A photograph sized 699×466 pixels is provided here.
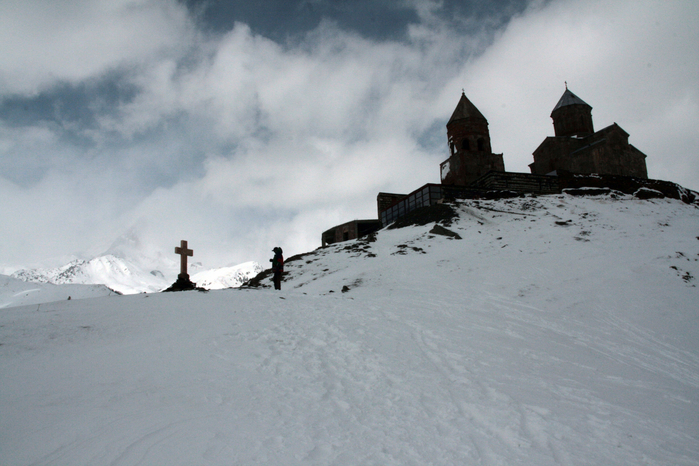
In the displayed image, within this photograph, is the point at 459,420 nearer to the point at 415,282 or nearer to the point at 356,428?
the point at 356,428

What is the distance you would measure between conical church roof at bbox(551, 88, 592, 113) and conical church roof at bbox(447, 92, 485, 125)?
9.19m

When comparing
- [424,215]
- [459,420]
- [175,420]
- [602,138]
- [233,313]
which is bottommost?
[459,420]

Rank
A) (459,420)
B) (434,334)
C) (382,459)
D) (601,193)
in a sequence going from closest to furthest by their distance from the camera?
1. (382,459)
2. (459,420)
3. (434,334)
4. (601,193)

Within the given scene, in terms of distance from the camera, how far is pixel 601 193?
23.4 metres

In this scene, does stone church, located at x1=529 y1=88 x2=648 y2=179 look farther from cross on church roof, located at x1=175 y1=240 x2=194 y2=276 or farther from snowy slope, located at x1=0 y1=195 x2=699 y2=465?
cross on church roof, located at x1=175 y1=240 x2=194 y2=276

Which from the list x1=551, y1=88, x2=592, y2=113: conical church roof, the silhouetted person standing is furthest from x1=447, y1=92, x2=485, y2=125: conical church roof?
the silhouetted person standing

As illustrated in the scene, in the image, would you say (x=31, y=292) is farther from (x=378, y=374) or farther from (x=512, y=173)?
(x=378, y=374)

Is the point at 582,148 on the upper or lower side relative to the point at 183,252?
upper

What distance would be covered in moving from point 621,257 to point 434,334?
8.25 metres

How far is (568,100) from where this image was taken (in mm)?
37219

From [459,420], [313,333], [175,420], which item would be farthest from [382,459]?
[313,333]

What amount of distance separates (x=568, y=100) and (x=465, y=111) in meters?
11.1

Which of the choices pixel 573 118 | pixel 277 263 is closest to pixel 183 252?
pixel 277 263

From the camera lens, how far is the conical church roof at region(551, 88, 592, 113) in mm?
36812
